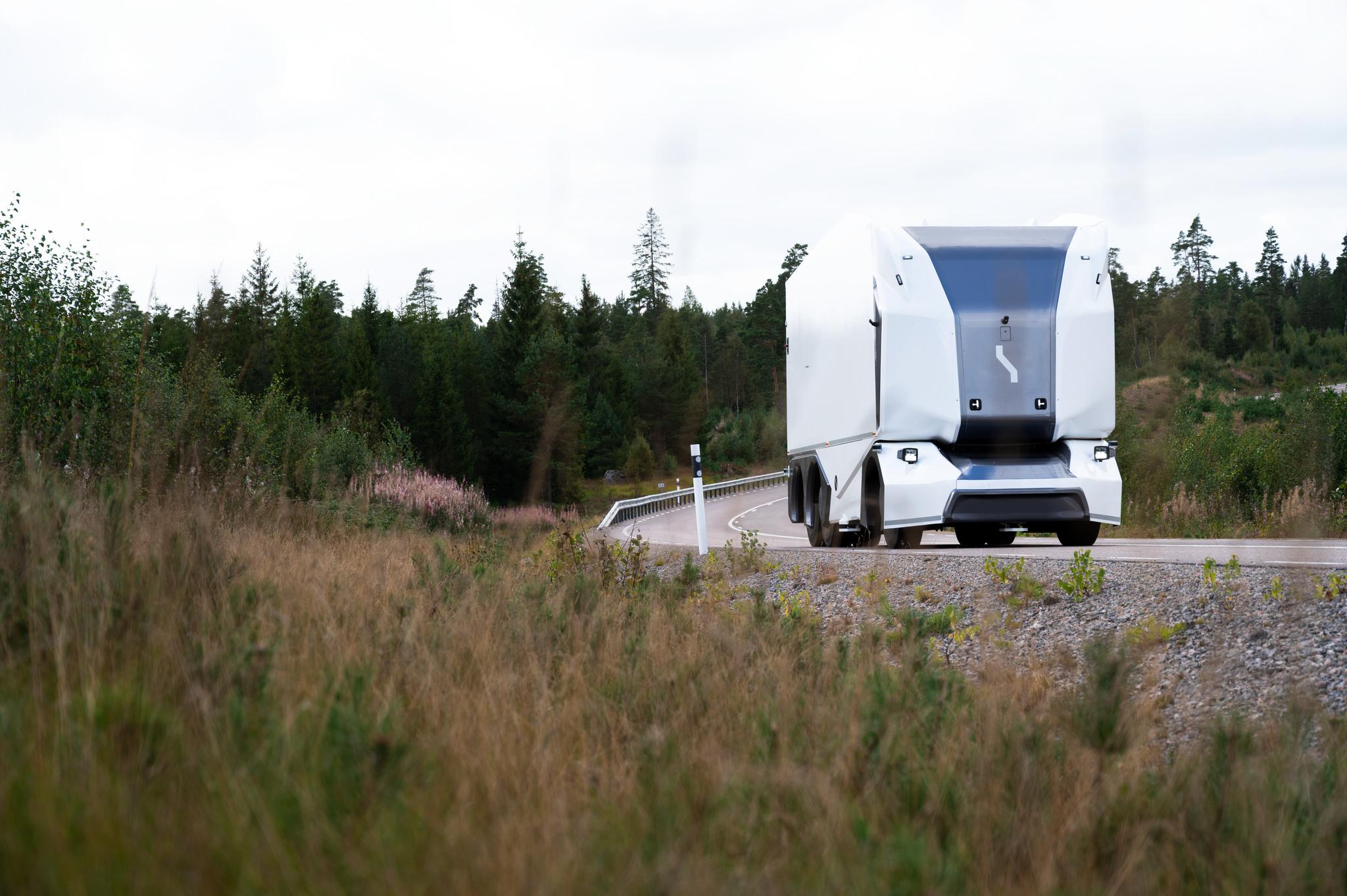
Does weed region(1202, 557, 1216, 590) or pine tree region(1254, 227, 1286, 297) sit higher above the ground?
pine tree region(1254, 227, 1286, 297)

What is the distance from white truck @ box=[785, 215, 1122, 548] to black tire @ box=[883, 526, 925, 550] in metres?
0.03

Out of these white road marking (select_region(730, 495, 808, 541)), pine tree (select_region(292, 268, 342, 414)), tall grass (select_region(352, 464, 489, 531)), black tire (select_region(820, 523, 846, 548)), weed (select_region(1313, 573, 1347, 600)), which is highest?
pine tree (select_region(292, 268, 342, 414))

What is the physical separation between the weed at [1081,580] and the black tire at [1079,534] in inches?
129

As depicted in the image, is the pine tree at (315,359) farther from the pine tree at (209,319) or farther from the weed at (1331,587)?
the weed at (1331,587)

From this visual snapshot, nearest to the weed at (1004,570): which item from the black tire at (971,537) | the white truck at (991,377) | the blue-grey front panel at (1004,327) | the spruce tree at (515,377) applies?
the white truck at (991,377)

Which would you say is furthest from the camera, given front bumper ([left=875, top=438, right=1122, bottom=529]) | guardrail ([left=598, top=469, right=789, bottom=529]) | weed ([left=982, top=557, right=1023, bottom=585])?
guardrail ([left=598, top=469, right=789, bottom=529])

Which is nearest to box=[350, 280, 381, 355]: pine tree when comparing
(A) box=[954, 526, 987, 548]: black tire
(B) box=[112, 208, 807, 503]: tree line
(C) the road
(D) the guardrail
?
(B) box=[112, 208, 807, 503]: tree line

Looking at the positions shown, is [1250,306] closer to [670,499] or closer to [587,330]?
[587,330]

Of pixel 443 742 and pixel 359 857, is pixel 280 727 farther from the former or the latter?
pixel 359 857

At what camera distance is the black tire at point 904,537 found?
11133 millimetres

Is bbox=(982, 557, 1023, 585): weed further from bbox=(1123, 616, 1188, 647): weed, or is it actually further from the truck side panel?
the truck side panel

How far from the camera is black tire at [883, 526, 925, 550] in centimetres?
1113

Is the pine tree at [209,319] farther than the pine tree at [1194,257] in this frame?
No

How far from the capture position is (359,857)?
2.34m
